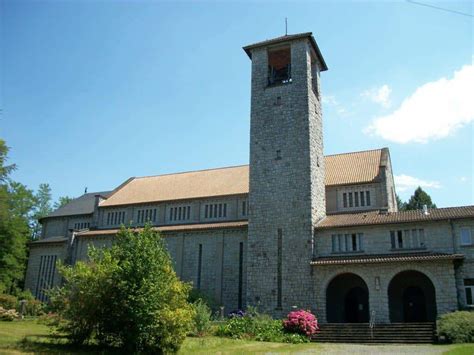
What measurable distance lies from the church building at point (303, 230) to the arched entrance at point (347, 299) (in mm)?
77

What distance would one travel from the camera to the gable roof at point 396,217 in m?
31.3

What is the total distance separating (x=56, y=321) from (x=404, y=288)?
24139 mm

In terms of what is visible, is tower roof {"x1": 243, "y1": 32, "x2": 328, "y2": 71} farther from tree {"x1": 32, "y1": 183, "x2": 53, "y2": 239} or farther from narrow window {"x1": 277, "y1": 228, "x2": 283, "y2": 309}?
tree {"x1": 32, "y1": 183, "x2": 53, "y2": 239}

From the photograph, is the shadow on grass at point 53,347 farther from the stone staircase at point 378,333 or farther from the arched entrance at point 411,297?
the arched entrance at point 411,297

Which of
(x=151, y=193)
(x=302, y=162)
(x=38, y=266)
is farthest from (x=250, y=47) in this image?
(x=38, y=266)

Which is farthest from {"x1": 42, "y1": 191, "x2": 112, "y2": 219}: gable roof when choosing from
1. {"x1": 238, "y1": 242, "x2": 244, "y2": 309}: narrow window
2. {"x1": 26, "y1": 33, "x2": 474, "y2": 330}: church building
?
{"x1": 238, "y1": 242, "x2": 244, "y2": 309}: narrow window

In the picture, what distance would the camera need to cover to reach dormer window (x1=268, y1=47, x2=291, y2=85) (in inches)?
1591

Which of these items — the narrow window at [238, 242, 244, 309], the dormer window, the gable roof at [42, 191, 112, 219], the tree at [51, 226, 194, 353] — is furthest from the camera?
the gable roof at [42, 191, 112, 219]

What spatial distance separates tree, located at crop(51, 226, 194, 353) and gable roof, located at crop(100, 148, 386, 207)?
24.2 metres

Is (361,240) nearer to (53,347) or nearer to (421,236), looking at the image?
(421,236)

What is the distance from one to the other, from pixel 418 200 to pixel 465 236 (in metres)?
34.1

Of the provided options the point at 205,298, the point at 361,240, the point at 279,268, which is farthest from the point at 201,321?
the point at 361,240

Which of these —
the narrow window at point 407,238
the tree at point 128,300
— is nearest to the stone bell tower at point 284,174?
the narrow window at point 407,238

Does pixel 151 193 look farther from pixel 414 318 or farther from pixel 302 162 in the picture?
pixel 414 318
